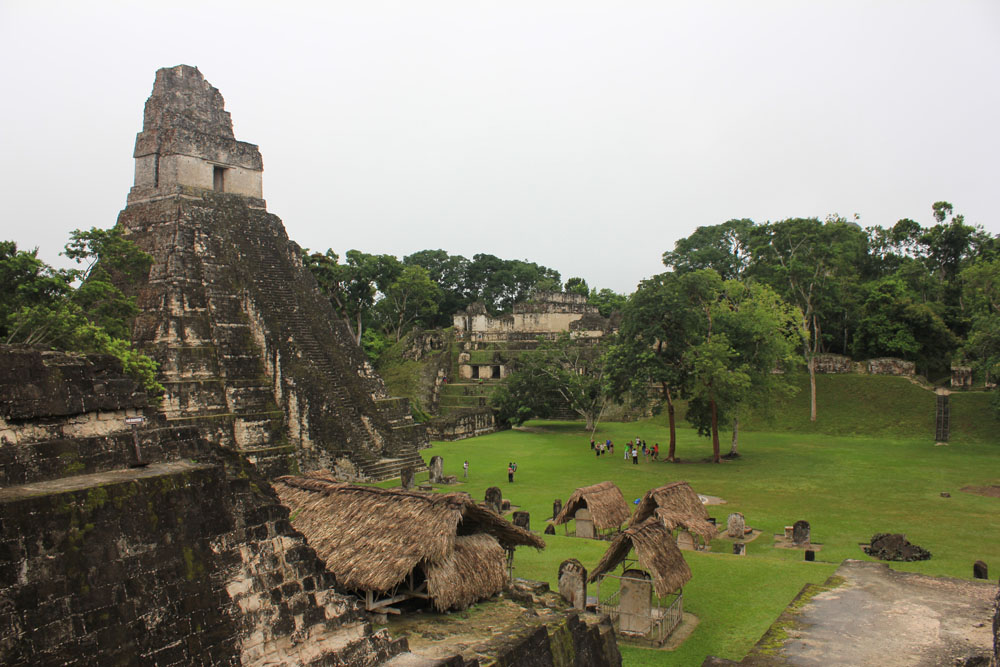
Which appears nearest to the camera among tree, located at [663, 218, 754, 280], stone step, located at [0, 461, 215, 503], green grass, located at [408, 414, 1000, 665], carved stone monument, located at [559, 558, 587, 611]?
stone step, located at [0, 461, 215, 503]

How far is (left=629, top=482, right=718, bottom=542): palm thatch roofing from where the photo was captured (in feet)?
40.9

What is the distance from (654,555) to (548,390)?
83.4ft

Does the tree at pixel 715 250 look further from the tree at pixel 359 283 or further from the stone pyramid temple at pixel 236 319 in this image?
the stone pyramid temple at pixel 236 319

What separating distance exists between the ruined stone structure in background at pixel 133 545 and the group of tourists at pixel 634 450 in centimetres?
2032

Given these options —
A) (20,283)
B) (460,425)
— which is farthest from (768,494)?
(20,283)

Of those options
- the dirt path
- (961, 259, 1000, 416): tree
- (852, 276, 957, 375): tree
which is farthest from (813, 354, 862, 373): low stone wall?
the dirt path

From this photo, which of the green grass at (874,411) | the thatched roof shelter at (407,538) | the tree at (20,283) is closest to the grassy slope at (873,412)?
the green grass at (874,411)

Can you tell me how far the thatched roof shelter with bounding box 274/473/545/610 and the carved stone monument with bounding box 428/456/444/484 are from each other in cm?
1156

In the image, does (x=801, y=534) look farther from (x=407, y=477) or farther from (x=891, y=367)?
(x=891, y=367)

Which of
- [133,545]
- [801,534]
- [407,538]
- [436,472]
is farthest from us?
[436,472]

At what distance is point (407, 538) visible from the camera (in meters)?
8.86

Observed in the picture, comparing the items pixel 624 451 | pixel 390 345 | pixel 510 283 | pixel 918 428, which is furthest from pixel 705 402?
pixel 510 283

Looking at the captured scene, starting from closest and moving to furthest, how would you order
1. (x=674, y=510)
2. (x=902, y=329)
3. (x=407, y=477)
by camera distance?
(x=674, y=510) → (x=407, y=477) → (x=902, y=329)

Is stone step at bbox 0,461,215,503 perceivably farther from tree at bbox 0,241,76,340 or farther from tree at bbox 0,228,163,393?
tree at bbox 0,241,76,340
